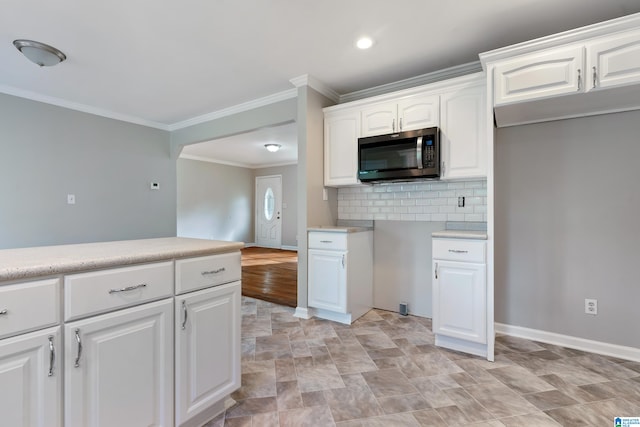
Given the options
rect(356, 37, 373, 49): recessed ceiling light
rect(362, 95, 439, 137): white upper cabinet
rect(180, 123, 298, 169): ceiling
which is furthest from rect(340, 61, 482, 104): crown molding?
rect(180, 123, 298, 169): ceiling

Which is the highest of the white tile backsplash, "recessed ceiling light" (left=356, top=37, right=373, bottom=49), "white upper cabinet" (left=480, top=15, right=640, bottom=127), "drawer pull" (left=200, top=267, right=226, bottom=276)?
"recessed ceiling light" (left=356, top=37, right=373, bottom=49)

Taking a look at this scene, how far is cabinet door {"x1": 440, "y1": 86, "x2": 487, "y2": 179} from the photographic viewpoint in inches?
95.6

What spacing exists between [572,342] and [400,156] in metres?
2.00

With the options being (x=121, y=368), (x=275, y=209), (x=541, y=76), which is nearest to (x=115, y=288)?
(x=121, y=368)

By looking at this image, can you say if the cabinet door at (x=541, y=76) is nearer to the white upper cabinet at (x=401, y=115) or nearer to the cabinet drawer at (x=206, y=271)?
the white upper cabinet at (x=401, y=115)

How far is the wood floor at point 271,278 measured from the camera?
3.73 metres

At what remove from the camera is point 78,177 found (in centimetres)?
376

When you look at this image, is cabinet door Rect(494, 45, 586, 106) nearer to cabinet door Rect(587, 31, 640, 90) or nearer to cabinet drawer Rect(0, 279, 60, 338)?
cabinet door Rect(587, 31, 640, 90)

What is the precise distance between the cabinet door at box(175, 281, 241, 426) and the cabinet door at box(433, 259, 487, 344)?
5.17 ft

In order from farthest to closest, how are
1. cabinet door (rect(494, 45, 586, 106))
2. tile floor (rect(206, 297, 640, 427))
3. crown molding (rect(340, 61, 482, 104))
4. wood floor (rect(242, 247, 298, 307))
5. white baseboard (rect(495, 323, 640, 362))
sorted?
1. wood floor (rect(242, 247, 298, 307))
2. crown molding (rect(340, 61, 482, 104))
3. white baseboard (rect(495, 323, 640, 362))
4. cabinet door (rect(494, 45, 586, 106))
5. tile floor (rect(206, 297, 640, 427))

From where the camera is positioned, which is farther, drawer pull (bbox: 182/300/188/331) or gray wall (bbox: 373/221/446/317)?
gray wall (bbox: 373/221/446/317)

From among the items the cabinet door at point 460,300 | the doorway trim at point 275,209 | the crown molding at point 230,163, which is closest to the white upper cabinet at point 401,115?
the cabinet door at point 460,300

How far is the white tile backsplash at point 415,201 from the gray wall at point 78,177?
2945 millimetres

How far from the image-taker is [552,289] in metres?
2.46
